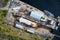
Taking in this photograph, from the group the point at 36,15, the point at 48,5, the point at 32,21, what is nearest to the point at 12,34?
the point at 32,21

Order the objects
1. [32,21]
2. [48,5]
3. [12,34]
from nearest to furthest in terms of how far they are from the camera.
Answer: [12,34] → [32,21] → [48,5]

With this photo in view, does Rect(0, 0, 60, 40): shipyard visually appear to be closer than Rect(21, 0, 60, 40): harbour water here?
Yes

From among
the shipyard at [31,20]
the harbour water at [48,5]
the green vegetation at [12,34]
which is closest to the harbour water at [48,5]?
the harbour water at [48,5]

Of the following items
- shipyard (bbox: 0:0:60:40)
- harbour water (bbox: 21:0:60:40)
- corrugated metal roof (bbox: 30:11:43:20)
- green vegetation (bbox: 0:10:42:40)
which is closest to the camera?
green vegetation (bbox: 0:10:42:40)

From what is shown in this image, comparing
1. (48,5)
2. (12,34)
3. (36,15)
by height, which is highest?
(48,5)

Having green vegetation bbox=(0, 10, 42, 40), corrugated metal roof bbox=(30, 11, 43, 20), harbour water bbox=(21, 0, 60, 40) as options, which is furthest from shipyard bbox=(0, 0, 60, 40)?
harbour water bbox=(21, 0, 60, 40)

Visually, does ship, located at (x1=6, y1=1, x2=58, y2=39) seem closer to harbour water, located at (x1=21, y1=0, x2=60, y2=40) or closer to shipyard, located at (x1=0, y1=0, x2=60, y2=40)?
shipyard, located at (x1=0, y1=0, x2=60, y2=40)

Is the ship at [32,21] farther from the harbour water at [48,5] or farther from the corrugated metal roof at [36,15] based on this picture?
the harbour water at [48,5]

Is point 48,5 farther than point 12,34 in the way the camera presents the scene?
Yes

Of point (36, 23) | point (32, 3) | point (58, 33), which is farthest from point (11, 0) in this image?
point (58, 33)

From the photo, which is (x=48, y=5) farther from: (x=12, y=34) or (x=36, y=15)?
(x=12, y=34)

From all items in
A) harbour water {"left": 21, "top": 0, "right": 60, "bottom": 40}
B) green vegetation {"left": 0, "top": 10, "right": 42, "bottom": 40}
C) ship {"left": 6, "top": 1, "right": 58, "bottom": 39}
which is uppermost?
harbour water {"left": 21, "top": 0, "right": 60, "bottom": 40}

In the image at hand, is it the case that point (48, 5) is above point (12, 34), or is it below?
above
